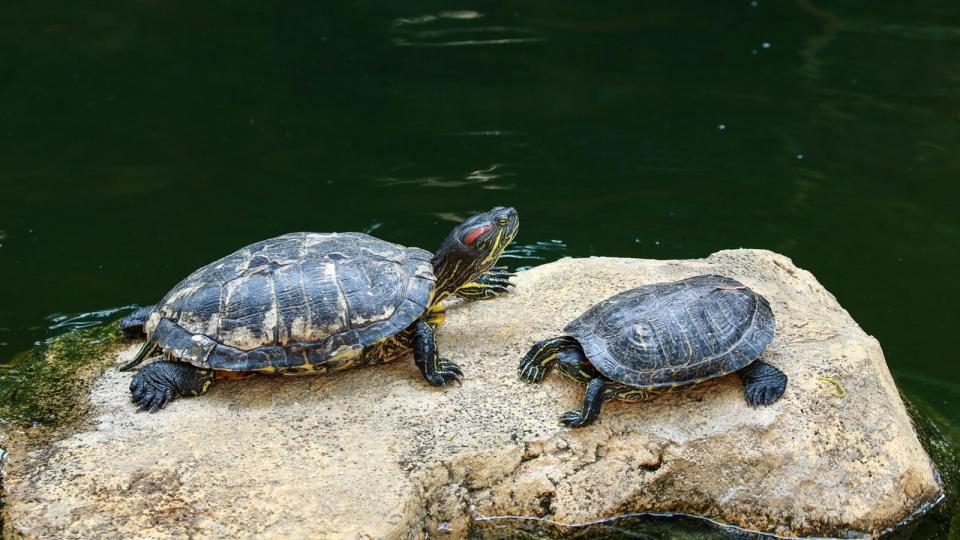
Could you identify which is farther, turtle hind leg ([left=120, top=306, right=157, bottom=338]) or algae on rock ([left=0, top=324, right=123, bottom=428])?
turtle hind leg ([left=120, top=306, right=157, bottom=338])

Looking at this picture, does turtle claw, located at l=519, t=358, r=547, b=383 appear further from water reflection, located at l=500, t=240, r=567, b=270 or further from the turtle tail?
water reflection, located at l=500, t=240, r=567, b=270

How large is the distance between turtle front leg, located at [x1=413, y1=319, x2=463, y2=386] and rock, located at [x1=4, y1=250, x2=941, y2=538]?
6cm

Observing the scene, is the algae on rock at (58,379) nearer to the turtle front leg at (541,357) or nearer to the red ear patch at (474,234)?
the red ear patch at (474,234)

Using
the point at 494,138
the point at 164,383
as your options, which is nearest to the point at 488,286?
the point at 164,383

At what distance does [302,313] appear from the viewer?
5.04 m

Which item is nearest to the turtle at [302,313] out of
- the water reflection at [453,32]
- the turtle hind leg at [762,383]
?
the turtle hind leg at [762,383]

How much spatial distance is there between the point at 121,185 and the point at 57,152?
3.06ft

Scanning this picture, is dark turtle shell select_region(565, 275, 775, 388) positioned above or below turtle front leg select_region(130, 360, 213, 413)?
above

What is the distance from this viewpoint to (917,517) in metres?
4.95

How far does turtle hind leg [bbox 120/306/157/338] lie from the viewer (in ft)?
19.0

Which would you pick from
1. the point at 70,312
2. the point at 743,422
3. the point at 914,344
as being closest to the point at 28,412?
the point at 70,312

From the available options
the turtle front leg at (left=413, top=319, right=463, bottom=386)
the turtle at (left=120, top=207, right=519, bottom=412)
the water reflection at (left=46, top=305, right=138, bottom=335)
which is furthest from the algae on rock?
the turtle front leg at (left=413, top=319, right=463, bottom=386)

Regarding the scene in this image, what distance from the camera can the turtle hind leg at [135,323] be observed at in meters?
5.78

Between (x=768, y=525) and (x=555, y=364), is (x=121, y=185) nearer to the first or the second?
(x=555, y=364)
